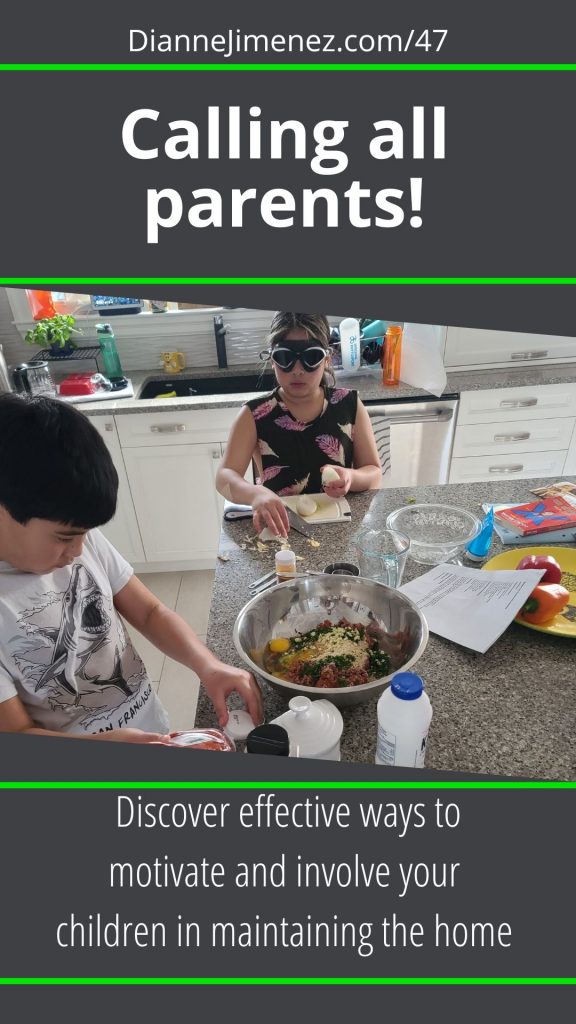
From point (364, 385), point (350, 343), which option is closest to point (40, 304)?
point (350, 343)

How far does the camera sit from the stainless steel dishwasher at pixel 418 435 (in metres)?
2.85

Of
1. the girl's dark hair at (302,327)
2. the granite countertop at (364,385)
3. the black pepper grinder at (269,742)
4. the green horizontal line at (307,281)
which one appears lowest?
the granite countertop at (364,385)

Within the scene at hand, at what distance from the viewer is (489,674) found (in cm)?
105

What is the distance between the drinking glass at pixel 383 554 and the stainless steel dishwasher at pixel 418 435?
50.8 inches

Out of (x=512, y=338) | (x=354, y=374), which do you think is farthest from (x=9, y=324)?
(x=512, y=338)

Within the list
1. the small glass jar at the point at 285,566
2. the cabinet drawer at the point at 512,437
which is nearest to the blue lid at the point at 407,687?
the small glass jar at the point at 285,566

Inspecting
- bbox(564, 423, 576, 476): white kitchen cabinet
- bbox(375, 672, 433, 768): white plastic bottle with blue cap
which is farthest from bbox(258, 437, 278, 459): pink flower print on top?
bbox(564, 423, 576, 476): white kitchen cabinet

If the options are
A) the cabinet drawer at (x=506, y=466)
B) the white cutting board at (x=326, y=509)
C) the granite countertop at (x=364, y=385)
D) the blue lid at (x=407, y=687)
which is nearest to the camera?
the blue lid at (x=407, y=687)

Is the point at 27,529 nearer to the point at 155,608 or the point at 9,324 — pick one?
the point at 155,608

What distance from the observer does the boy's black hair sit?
2.82 feet

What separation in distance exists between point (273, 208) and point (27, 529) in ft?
2.30

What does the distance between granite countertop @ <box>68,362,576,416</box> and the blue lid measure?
214 cm

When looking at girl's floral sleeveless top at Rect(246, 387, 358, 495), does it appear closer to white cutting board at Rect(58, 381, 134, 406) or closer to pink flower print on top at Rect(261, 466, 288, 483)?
pink flower print on top at Rect(261, 466, 288, 483)

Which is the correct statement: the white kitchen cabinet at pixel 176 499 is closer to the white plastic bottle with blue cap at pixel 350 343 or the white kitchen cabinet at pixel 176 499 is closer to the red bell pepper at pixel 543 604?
the white plastic bottle with blue cap at pixel 350 343
